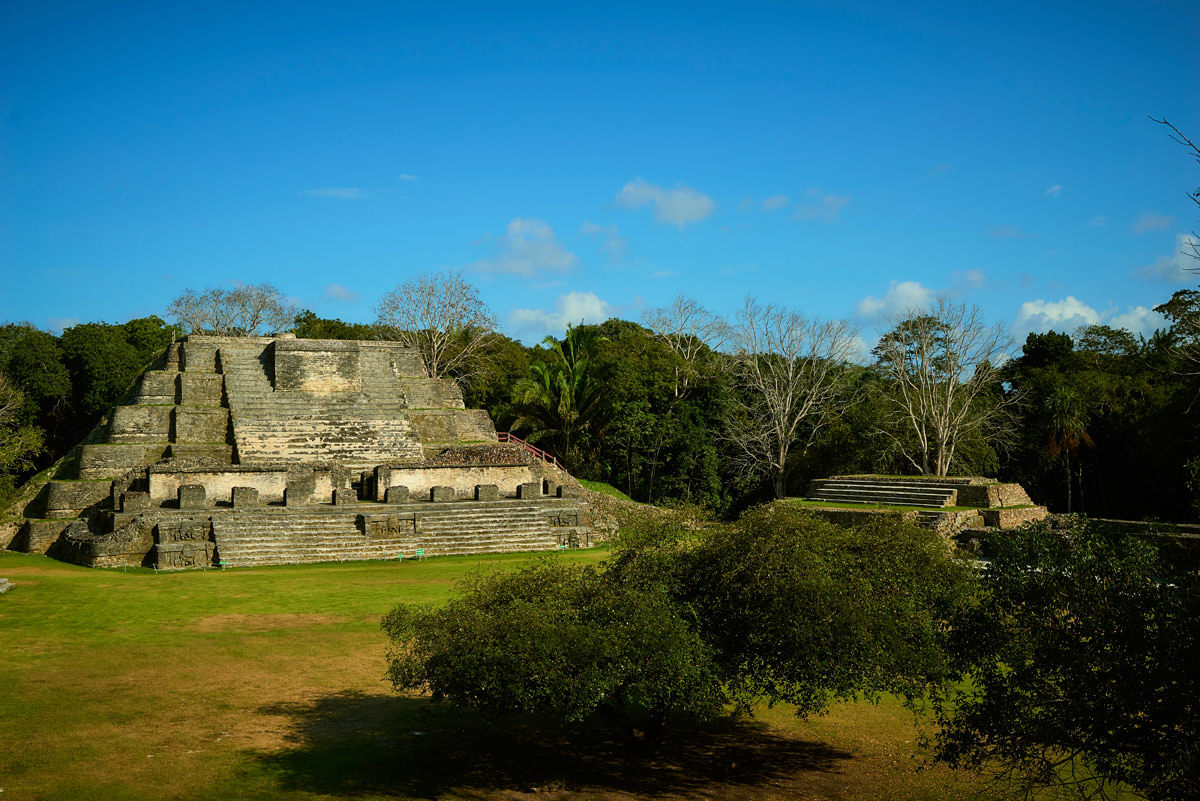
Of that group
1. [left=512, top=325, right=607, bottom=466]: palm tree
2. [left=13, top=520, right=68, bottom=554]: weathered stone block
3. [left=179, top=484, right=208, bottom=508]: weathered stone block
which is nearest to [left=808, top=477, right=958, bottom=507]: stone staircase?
[left=512, top=325, right=607, bottom=466]: palm tree

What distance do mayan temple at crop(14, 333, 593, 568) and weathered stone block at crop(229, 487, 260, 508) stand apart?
0.03m

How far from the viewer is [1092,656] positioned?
527 centimetres

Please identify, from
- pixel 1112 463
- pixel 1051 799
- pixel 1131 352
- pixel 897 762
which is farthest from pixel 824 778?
pixel 1131 352

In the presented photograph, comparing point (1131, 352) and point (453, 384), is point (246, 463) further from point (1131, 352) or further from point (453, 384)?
point (1131, 352)

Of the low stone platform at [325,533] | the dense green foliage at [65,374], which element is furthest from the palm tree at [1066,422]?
the dense green foliage at [65,374]

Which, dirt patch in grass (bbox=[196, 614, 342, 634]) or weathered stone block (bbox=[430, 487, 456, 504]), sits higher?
weathered stone block (bbox=[430, 487, 456, 504])

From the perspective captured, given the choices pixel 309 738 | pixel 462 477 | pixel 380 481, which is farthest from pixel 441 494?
pixel 309 738

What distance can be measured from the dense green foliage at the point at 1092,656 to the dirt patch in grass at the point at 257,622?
8827mm

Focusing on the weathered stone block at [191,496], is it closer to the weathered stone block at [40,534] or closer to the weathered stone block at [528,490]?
the weathered stone block at [40,534]

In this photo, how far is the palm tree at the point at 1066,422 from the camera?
83.0 ft

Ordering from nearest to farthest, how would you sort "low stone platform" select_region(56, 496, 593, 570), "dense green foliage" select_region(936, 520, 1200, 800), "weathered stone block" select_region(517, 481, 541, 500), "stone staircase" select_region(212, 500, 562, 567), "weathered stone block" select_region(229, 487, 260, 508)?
"dense green foliage" select_region(936, 520, 1200, 800) → "low stone platform" select_region(56, 496, 593, 570) → "stone staircase" select_region(212, 500, 562, 567) → "weathered stone block" select_region(229, 487, 260, 508) → "weathered stone block" select_region(517, 481, 541, 500)

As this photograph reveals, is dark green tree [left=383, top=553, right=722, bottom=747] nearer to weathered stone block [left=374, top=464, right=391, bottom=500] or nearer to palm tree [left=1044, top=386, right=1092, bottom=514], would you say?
weathered stone block [left=374, top=464, right=391, bottom=500]

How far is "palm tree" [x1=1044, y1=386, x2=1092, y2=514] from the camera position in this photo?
2531 cm

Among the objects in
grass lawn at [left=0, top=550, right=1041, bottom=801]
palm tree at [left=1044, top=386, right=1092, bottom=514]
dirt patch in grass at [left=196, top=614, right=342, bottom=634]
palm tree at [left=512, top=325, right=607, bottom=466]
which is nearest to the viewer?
grass lawn at [left=0, top=550, right=1041, bottom=801]
